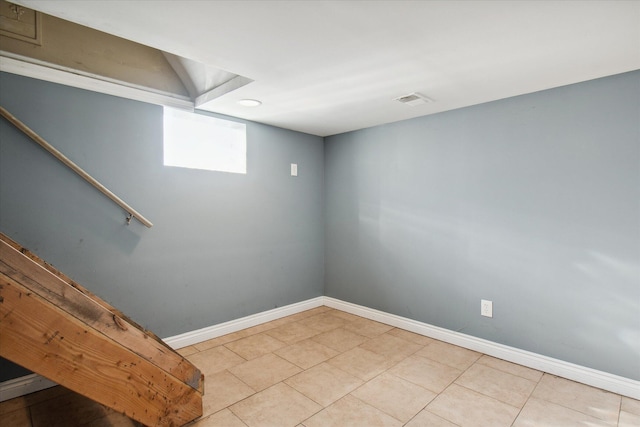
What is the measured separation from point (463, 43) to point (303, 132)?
7.07 feet

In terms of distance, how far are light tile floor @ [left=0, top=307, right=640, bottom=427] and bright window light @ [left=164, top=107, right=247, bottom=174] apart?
155 centimetres

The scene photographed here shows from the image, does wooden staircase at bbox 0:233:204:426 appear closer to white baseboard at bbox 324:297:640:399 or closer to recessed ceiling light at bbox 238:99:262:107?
recessed ceiling light at bbox 238:99:262:107

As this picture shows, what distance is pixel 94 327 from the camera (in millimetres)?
1422

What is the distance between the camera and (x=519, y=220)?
242 cm

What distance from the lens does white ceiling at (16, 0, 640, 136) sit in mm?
1374

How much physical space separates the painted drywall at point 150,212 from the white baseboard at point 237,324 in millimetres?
53

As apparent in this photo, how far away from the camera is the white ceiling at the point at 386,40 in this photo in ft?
4.51

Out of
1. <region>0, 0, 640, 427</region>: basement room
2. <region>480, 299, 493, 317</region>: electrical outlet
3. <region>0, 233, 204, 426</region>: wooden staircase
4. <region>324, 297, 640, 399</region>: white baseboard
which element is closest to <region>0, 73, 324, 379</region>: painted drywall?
<region>0, 0, 640, 427</region>: basement room

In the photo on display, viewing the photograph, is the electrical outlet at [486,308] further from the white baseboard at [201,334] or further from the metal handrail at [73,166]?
the metal handrail at [73,166]

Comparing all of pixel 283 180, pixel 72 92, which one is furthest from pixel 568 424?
pixel 72 92

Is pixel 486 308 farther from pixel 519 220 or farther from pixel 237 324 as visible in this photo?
pixel 237 324

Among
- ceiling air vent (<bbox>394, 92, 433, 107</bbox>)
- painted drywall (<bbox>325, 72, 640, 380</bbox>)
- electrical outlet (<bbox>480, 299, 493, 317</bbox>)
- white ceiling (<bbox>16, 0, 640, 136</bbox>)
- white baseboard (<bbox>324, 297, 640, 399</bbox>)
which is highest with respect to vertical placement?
white ceiling (<bbox>16, 0, 640, 136</bbox>)

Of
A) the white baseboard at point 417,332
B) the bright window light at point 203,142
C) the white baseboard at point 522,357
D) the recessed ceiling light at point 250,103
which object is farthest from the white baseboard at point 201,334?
the recessed ceiling light at point 250,103

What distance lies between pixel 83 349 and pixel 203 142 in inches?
76.2
